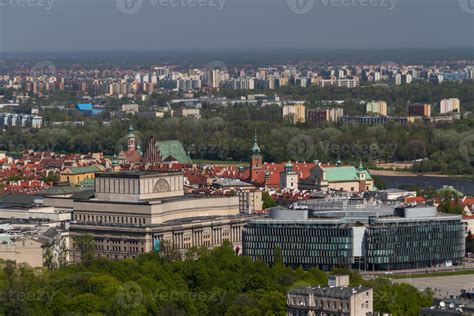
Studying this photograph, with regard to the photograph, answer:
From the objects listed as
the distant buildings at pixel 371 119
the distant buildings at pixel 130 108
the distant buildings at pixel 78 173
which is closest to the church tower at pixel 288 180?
the distant buildings at pixel 78 173

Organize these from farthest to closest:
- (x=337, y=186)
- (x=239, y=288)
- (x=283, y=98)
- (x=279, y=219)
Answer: (x=283, y=98) < (x=337, y=186) < (x=279, y=219) < (x=239, y=288)

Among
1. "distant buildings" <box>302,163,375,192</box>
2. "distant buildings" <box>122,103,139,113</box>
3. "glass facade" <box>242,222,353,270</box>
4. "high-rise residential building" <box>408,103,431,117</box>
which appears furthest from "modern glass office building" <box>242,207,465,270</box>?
"distant buildings" <box>122,103,139,113</box>

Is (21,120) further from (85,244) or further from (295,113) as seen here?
(85,244)

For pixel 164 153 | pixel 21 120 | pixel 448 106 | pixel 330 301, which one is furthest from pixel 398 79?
pixel 330 301

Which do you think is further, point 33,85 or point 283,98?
point 33,85

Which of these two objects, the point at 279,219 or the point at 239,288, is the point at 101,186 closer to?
the point at 279,219

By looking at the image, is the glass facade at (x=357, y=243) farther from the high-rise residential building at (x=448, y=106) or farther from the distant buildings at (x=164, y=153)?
the high-rise residential building at (x=448, y=106)

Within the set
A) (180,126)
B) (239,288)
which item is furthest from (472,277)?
(180,126)
